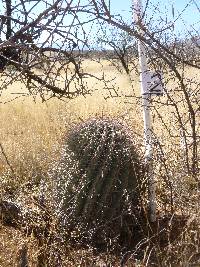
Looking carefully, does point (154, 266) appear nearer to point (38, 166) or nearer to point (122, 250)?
point (122, 250)

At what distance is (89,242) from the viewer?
12.9ft

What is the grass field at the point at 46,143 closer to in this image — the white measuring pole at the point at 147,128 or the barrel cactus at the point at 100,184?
the white measuring pole at the point at 147,128

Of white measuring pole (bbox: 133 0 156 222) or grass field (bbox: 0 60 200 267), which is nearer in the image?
grass field (bbox: 0 60 200 267)

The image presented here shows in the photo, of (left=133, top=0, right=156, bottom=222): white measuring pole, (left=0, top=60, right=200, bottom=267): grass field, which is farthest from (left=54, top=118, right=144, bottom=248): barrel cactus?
(left=0, top=60, right=200, bottom=267): grass field

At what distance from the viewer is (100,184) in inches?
156

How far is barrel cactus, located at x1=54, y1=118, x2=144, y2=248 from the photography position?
3.97 meters

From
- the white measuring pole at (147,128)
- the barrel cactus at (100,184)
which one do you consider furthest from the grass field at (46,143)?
the barrel cactus at (100,184)

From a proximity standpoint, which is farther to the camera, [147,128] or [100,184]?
[147,128]

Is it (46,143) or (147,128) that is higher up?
(147,128)

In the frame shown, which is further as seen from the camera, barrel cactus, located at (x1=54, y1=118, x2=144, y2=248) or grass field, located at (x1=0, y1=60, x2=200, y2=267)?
barrel cactus, located at (x1=54, y1=118, x2=144, y2=248)

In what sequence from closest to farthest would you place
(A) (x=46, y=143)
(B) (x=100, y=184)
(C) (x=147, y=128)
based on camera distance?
(B) (x=100, y=184) < (C) (x=147, y=128) < (A) (x=46, y=143)

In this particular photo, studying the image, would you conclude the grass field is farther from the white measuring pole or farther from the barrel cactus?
the barrel cactus

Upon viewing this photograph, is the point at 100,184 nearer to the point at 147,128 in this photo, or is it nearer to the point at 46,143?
the point at 147,128

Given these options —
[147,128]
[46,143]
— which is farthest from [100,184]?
[46,143]
